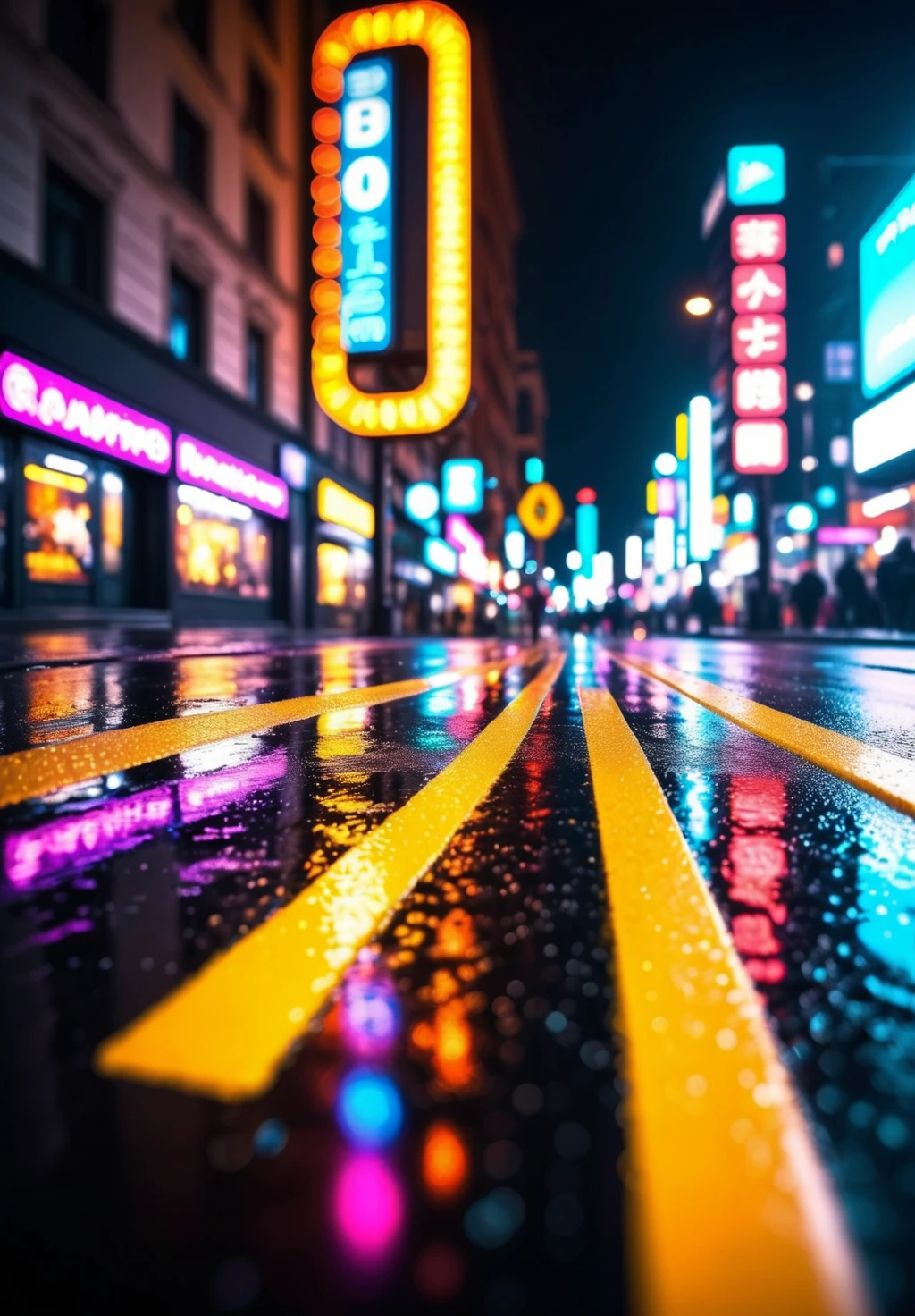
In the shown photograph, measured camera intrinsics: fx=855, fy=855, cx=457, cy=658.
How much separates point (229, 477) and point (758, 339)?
16.8 metres

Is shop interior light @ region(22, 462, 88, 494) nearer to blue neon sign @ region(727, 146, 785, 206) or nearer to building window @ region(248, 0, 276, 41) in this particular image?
building window @ region(248, 0, 276, 41)

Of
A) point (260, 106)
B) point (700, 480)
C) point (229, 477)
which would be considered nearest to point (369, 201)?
point (260, 106)

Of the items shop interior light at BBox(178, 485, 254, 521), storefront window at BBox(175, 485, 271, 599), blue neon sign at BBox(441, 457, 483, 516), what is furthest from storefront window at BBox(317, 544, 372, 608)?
blue neon sign at BBox(441, 457, 483, 516)

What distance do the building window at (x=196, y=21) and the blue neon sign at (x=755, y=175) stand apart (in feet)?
52.8

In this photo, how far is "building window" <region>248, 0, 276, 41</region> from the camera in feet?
64.2

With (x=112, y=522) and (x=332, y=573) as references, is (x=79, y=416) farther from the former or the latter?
(x=332, y=573)

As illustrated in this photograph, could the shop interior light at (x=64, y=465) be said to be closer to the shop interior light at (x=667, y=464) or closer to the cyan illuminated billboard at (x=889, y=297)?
the cyan illuminated billboard at (x=889, y=297)

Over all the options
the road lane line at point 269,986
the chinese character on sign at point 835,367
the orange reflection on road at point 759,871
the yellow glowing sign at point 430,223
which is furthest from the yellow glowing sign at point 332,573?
the chinese character on sign at point 835,367

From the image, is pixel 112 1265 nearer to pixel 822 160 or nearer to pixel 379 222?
pixel 379 222

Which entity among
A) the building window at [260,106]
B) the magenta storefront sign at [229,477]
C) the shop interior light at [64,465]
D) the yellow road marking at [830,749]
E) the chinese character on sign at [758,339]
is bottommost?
the yellow road marking at [830,749]

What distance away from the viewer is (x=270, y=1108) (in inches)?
35.3

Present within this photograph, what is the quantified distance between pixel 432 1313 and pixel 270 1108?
31cm

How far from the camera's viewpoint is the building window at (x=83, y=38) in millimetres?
13031

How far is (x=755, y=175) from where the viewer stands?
86.3 ft
